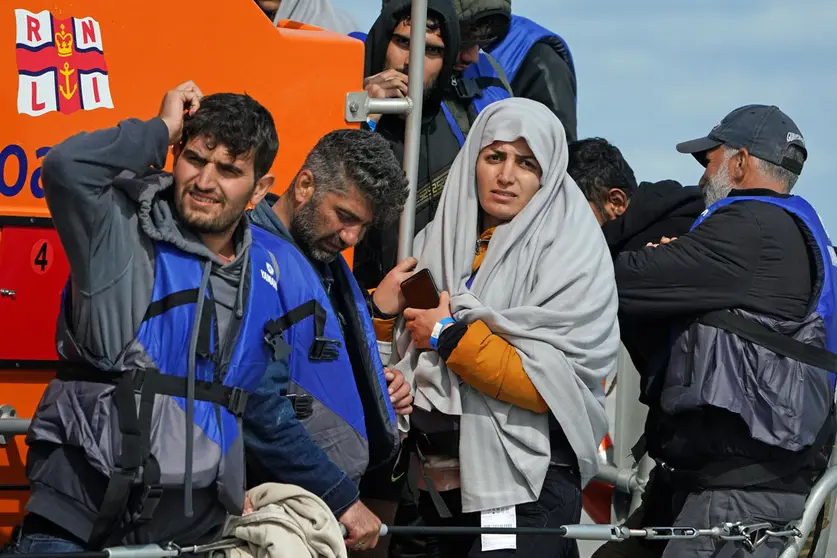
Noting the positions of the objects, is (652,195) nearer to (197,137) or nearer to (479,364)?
(479,364)

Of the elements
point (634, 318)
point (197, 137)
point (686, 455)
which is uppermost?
point (197, 137)

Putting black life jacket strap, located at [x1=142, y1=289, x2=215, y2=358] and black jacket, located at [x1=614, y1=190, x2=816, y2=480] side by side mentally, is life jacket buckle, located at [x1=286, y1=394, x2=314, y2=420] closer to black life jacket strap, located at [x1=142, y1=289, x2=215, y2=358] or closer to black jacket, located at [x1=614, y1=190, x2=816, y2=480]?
black life jacket strap, located at [x1=142, y1=289, x2=215, y2=358]

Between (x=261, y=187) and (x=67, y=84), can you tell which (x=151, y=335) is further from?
(x=67, y=84)

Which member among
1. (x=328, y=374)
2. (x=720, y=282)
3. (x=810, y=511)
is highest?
(x=720, y=282)

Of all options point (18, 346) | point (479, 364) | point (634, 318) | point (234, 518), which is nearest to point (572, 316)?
point (479, 364)

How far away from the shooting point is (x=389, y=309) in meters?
4.12

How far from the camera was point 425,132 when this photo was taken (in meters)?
4.67

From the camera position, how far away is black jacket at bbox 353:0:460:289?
4477mm

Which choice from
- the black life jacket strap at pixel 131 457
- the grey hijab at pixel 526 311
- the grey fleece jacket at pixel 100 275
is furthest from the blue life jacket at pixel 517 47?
the black life jacket strap at pixel 131 457

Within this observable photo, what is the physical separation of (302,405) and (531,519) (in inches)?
34.1

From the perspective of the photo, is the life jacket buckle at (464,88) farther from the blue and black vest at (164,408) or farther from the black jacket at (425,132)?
the blue and black vest at (164,408)

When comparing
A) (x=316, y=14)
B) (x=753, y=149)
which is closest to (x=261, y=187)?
(x=753, y=149)

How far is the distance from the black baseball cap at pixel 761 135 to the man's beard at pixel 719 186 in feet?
0.32

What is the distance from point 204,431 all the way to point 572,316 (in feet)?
4.67
